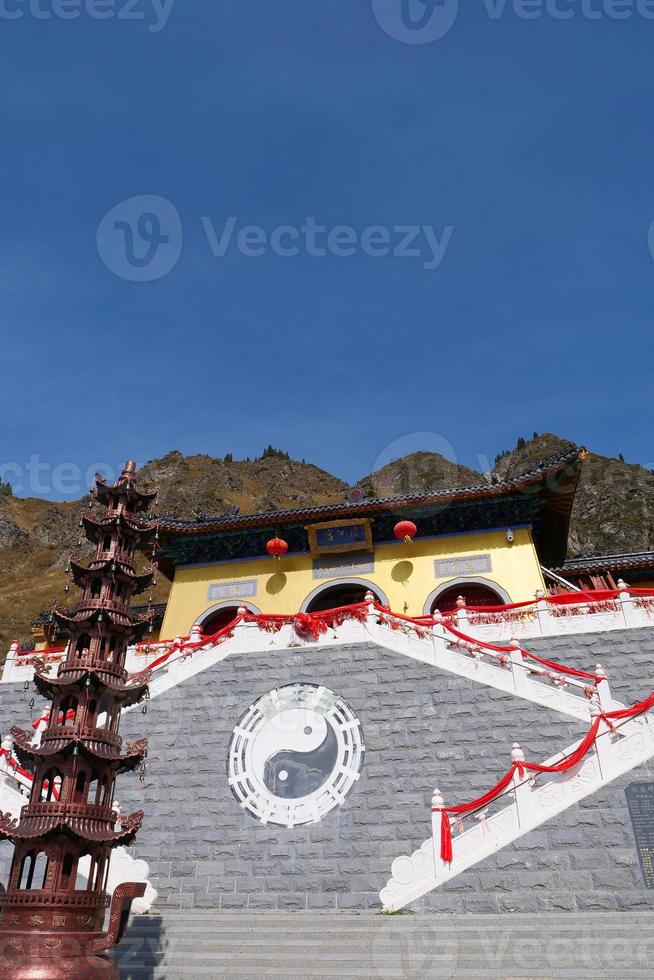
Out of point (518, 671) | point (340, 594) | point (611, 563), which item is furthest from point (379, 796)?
point (611, 563)

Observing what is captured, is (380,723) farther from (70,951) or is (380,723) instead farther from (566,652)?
(70,951)

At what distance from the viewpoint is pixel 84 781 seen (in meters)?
6.39

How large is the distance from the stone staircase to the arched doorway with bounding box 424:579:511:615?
893cm

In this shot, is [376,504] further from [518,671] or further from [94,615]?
[94,615]

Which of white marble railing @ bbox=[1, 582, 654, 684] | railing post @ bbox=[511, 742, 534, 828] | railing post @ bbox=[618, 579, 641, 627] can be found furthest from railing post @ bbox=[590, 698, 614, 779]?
railing post @ bbox=[618, 579, 641, 627]

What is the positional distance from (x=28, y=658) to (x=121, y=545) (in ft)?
21.5

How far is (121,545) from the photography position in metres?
8.01

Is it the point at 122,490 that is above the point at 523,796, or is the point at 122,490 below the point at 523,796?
above

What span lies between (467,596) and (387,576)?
6.66 feet

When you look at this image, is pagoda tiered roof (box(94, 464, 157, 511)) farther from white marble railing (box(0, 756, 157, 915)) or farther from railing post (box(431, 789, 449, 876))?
railing post (box(431, 789, 449, 876))

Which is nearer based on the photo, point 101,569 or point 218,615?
point 101,569

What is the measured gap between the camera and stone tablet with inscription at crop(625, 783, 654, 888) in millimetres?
7797

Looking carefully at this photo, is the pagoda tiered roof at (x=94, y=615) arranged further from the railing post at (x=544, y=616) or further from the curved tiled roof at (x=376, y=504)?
the curved tiled roof at (x=376, y=504)

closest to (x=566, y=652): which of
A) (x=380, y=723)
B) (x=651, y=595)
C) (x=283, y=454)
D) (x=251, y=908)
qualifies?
(x=651, y=595)
